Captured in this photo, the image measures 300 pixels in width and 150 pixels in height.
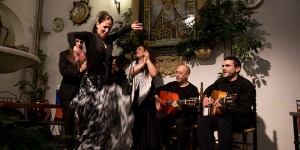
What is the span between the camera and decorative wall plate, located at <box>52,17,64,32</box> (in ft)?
20.0

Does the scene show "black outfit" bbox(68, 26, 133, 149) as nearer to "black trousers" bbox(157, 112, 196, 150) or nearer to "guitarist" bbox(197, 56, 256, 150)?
"guitarist" bbox(197, 56, 256, 150)

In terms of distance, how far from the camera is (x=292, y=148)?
3.85 meters

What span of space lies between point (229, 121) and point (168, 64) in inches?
79.2

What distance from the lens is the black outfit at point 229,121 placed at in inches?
112

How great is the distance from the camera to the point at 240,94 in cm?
316

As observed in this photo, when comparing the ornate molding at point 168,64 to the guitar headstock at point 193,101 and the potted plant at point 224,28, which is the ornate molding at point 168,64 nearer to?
the potted plant at point 224,28

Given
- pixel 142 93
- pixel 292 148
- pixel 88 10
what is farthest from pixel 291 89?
pixel 88 10

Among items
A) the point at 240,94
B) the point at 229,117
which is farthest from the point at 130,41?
the point at 229,117

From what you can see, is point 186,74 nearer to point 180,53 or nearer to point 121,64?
point 180,53

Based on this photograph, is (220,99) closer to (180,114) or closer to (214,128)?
(214,128)

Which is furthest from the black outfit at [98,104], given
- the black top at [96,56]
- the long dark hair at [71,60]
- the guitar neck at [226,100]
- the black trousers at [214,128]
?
the guitar neck at [226,100]

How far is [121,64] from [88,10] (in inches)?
159

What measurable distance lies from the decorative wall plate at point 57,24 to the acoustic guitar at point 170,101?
3325 millimetres

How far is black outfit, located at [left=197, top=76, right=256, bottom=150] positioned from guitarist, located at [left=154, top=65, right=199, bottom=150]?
0.37 meters
